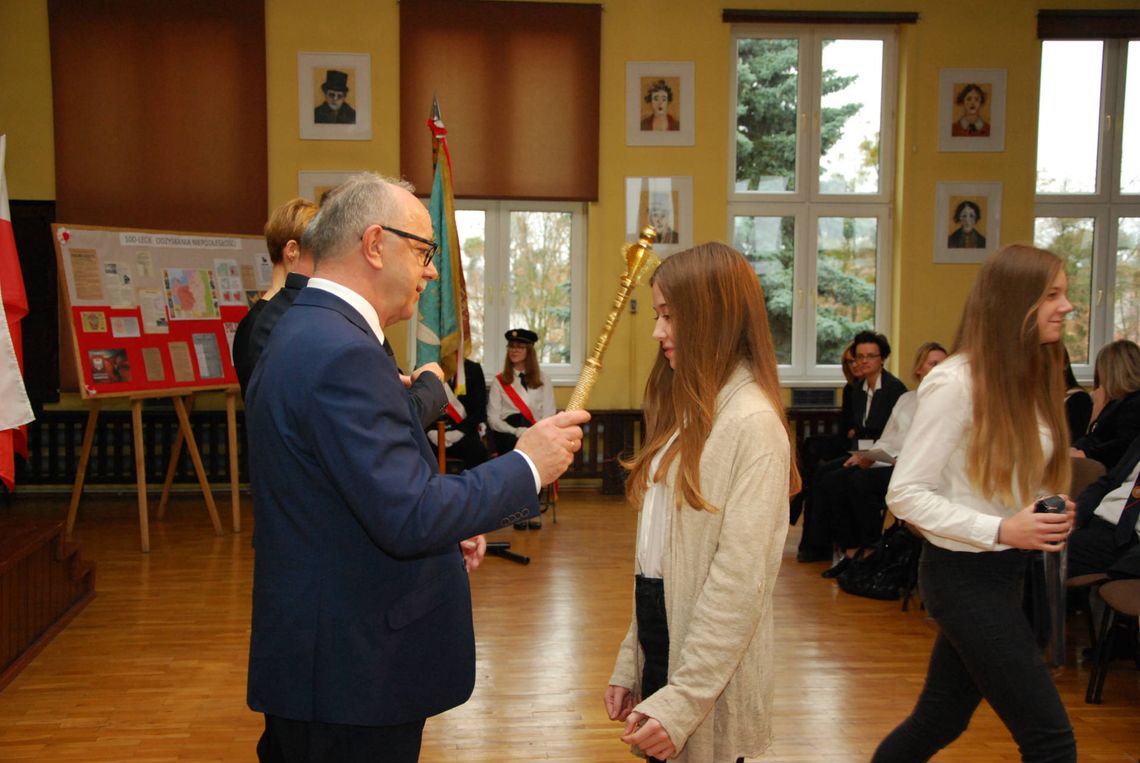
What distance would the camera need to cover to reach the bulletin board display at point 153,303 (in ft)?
19.6

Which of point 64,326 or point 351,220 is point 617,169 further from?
point 351,220

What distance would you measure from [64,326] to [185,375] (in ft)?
5.54

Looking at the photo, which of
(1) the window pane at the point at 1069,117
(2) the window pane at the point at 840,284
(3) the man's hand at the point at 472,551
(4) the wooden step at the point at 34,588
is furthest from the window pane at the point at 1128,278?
(4) the wooden step at the point at 34,588

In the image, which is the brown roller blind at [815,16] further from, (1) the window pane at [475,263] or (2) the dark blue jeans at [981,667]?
(2) the dark blue jeans at [981,667]

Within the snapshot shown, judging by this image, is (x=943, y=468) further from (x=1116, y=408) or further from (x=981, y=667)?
(x=1116, y=408)

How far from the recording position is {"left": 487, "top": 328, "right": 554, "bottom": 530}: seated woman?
23.4 feet

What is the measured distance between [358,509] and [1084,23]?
874cm

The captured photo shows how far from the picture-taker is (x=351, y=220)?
5.27 ft

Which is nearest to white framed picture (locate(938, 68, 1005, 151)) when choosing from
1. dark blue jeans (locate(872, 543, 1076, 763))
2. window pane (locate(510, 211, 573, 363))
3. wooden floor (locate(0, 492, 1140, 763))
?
window pane (locate(510, 211, 573, 363))

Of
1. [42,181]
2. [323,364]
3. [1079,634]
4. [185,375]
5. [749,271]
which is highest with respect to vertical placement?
[42,181]

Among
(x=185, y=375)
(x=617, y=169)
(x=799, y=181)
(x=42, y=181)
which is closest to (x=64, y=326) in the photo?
(x=42, y=181)

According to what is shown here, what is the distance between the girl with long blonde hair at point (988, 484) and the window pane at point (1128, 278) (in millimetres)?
7398

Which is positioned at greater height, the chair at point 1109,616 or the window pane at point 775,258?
the window pane at point 775,258

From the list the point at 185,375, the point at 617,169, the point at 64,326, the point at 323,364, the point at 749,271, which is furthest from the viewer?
the point at 617,169
